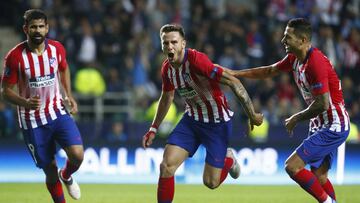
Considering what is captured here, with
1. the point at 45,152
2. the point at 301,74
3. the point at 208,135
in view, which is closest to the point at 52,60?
the point at 45,152

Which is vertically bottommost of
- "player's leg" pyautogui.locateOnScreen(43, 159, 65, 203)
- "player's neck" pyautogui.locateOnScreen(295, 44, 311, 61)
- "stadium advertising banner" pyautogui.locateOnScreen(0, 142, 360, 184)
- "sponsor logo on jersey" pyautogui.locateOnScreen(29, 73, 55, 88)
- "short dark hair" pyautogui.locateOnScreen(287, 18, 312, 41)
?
"stadium advertising banner" pyautogui.locateOnScreen(0, 142, 360, 184)

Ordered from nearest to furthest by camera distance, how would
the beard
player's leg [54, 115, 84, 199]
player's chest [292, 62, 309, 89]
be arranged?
1. player's chest [292, 62, 309, 89]
2. the beard
3. player's leg [54, 115, 84, 199]

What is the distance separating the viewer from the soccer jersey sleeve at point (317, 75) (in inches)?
322

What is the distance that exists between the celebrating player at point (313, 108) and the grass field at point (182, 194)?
2469mm

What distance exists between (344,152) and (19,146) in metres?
5.41

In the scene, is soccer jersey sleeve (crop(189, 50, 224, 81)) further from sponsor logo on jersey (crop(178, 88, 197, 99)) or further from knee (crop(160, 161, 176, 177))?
knee (crop(160, 161, 176, 177))

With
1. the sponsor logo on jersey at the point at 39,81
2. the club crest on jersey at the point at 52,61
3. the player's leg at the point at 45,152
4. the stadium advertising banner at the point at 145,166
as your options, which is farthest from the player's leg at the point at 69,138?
the stadium advertising banner at the point at 145,166

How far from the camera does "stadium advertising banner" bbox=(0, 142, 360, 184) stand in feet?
46.5

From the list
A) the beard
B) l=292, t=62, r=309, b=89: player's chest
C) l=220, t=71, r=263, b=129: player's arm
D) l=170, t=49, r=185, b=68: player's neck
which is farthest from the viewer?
the beard

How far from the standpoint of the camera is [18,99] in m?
8.49

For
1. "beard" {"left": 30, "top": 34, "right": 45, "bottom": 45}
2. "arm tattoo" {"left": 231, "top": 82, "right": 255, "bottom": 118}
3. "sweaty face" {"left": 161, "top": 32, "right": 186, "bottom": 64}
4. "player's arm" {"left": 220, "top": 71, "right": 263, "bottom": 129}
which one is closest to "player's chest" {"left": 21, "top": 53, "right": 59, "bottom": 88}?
"beard" {"left": 30, "top": 34, "right": 45, "bottom": 45}

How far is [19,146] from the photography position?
14.1m

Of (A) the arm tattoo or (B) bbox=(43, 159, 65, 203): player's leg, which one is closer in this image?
(A) the arm tattoo

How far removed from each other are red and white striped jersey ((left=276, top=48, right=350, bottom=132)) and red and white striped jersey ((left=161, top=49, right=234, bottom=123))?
32.1 inches
